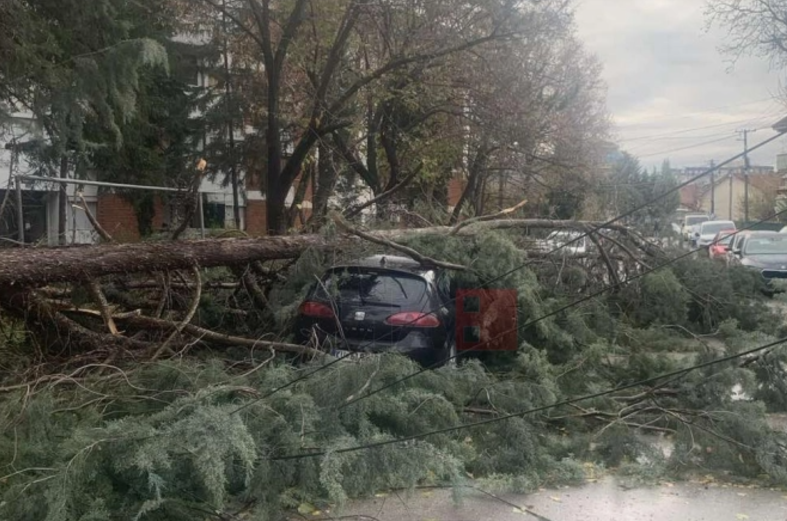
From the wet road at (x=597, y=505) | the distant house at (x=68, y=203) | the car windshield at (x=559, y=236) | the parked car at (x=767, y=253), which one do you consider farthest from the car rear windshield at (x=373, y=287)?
the parked car at (x=767, y=253)

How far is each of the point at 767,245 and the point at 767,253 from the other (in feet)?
1.62

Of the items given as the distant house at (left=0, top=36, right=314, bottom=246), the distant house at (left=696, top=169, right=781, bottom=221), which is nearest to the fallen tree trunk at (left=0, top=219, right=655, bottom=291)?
the distant house at (left=0, top=36, right=314, bottom=246)

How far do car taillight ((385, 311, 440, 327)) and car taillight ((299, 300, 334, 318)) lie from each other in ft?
1.99

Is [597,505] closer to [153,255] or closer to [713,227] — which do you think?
[153,255]

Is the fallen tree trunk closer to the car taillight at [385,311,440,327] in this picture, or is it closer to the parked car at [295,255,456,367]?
the parked car at [295,255,456,367]

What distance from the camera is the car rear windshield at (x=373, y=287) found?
683 centimetres

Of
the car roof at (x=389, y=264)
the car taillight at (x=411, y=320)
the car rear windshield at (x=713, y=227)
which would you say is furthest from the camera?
the car rear windshield at (x=713, y=227)

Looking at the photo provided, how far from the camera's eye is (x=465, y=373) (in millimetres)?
5980

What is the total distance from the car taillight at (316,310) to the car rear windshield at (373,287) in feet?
0.34

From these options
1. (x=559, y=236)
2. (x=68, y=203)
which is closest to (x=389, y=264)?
(x=559, y=236)

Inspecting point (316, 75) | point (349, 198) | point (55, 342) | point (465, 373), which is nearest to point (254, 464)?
point (465, 373)

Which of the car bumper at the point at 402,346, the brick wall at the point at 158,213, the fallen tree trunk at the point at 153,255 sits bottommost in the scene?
the car bumper at the point at 402,346

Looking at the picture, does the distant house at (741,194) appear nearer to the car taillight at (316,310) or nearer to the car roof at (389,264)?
the car roof at (389,264)

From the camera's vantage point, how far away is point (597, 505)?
15.1ft
